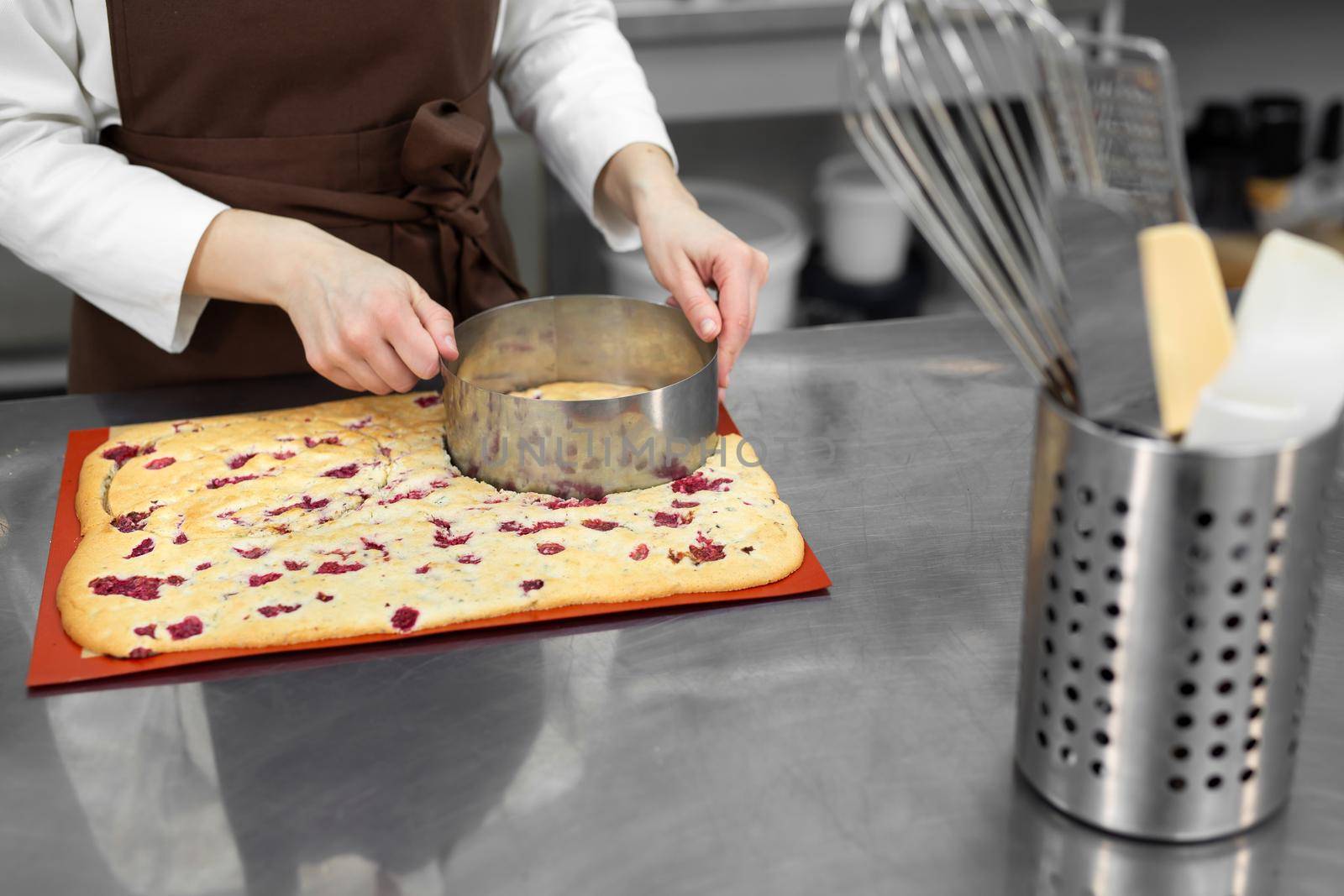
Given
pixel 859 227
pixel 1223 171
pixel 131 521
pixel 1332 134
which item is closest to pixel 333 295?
pixel 131 521

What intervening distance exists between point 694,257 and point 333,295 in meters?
0.33

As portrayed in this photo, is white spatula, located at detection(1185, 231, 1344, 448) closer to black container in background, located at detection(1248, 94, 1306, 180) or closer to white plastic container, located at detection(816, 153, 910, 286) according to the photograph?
white plastic container, located at detection(816, 153, 910, 286)

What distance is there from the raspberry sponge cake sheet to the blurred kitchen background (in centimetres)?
129

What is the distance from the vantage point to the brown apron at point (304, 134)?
114 cm

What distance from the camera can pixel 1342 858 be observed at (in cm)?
66

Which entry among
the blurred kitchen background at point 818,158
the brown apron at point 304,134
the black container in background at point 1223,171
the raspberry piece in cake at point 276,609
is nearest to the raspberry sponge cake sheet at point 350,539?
the raspberry piece in cake at point 276,609

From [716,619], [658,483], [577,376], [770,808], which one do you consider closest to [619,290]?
[577,376]

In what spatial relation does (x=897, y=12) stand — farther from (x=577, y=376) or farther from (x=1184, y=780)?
(x=577, y=376)

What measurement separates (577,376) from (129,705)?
50cm

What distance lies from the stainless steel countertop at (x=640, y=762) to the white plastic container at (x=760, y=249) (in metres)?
1.53

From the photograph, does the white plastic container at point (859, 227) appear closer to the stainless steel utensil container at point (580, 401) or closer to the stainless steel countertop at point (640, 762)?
the stainless steel utensil container at point (580, 401)

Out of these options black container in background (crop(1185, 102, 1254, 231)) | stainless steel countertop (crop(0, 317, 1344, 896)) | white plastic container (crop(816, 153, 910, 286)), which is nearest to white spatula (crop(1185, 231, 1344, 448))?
stainless steel countertop (crop(0, 317, 1344, 896))

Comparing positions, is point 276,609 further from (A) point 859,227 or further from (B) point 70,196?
(A) point 859,227

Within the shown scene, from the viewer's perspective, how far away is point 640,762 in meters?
0.74
